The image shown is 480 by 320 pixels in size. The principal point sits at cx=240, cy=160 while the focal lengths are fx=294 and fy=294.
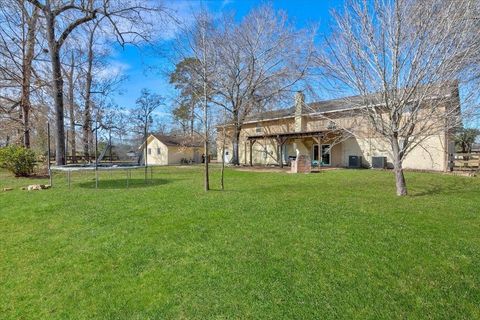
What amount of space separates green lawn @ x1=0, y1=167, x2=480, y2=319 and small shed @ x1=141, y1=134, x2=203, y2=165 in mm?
30202

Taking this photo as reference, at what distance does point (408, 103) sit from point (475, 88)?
1460mm

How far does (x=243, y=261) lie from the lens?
12.4ft

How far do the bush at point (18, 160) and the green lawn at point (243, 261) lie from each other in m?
7.87

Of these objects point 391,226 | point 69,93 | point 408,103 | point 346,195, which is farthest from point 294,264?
point 69,93

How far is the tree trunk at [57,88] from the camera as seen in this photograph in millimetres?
14547

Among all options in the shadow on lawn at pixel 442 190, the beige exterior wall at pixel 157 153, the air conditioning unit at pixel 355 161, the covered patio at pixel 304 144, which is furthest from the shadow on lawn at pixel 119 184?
the beige exterior wall at pixel 157 153

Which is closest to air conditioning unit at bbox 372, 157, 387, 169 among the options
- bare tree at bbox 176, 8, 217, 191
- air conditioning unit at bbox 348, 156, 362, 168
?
air conditioning unit at bbox 348, 156, 362, 168

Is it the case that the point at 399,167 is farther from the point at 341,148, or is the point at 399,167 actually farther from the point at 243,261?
the point at 341,148

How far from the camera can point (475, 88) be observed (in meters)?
7.17

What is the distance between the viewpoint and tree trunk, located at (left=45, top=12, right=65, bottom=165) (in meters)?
14.5

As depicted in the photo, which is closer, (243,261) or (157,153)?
(243,261)

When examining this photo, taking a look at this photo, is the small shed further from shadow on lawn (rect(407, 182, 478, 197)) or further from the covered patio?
shadow on lawn (rect(407, 182, 478, 197))

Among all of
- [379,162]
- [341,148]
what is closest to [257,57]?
[341,148]

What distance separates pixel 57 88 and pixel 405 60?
15.8 meters
